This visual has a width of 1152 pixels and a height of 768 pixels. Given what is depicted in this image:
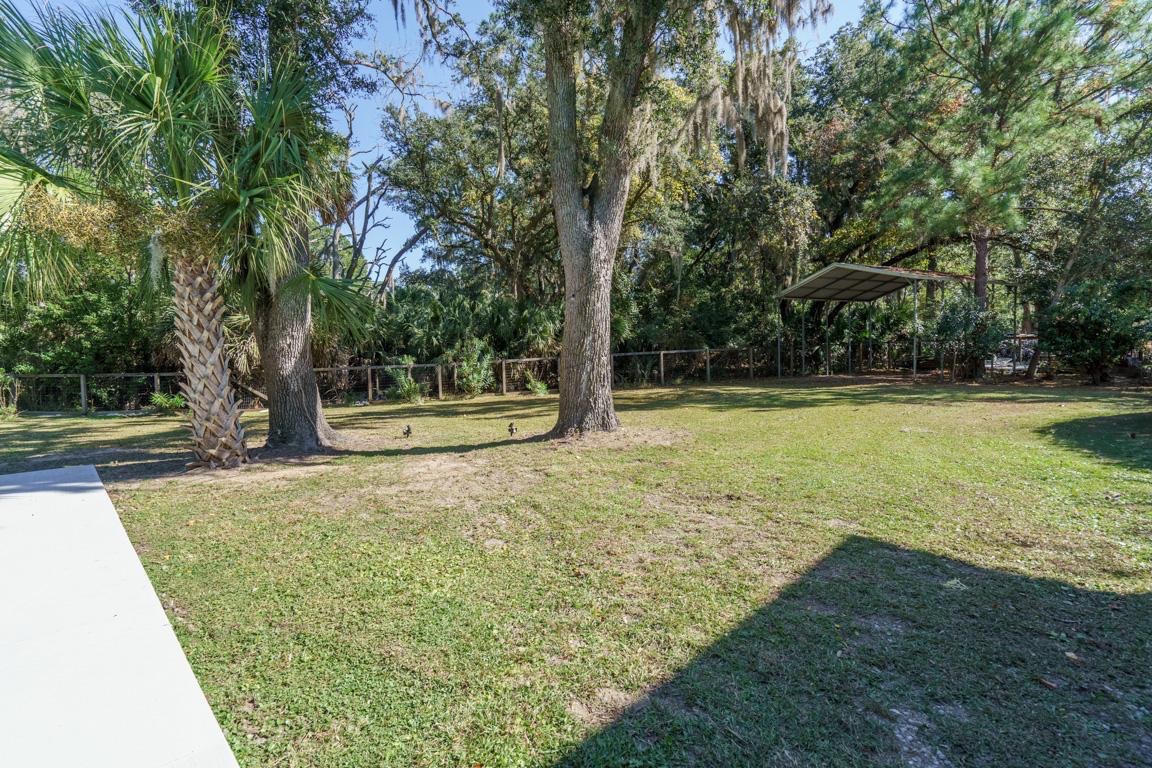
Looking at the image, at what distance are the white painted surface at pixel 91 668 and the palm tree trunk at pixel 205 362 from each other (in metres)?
2.33

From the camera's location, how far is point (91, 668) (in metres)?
2.12

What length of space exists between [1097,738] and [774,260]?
17.5 meters

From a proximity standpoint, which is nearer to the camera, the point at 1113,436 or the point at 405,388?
the point at 1113,436

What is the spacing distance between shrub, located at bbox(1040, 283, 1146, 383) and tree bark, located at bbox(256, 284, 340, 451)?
16.1m

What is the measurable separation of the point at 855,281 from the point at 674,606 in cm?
1556

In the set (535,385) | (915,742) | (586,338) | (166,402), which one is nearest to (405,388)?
(535,385)

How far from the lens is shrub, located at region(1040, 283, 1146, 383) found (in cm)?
1192

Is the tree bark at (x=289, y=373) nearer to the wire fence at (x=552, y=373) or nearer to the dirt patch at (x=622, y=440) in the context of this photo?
the dirt patch at (x=622, y=440)

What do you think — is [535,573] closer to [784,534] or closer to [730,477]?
[784,534]

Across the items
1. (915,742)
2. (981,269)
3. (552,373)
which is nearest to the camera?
(915,742)

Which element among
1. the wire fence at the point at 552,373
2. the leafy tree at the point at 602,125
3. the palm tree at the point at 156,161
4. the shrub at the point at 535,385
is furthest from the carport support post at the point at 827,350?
the palm tree at the point at 156,161

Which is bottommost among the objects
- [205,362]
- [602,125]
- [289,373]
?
[289,373]

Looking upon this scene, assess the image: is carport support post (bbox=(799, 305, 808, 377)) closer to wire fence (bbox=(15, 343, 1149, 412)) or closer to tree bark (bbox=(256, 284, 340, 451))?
wire fence (bbox=(15, 343, 1149, 412))

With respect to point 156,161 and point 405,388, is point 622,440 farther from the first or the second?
point 405,388
